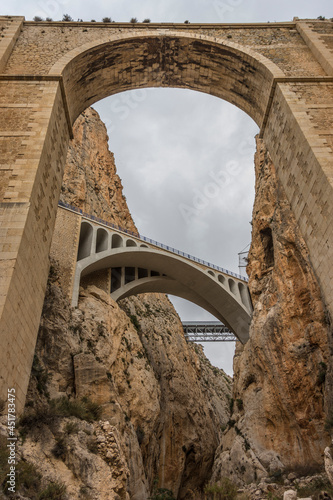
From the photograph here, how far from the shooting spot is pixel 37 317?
7.44 m

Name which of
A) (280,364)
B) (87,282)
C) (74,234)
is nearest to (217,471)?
(280,364)

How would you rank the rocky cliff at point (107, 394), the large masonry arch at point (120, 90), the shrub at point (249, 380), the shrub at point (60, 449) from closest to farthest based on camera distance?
the shrub at point (60, 449), the rocky cliff at point (107, 394), the large masonry arch at point (120, 90), the shrub at point (249, 380)

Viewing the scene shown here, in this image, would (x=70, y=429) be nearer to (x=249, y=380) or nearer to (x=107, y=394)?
(x=107, y=394)

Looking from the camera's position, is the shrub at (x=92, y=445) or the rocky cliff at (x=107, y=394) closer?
the rocky cliff at (x=107, y=394)

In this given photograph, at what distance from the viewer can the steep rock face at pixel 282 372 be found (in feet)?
42.5

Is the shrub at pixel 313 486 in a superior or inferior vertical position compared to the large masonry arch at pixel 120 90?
inferior

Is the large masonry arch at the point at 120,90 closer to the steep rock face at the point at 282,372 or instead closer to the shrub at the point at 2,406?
the shrub at the point at 2,406

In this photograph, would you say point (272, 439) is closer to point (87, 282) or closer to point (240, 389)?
point (240, 389)

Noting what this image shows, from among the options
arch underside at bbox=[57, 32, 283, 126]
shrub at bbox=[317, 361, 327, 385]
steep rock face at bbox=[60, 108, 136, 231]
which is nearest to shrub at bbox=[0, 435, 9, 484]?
arch underside at bbox=[57, 32, 283, 126]

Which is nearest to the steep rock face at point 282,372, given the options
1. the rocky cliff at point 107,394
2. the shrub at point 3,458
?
the rocky cliff at point 107,394

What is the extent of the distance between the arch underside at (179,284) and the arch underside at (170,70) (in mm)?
9208

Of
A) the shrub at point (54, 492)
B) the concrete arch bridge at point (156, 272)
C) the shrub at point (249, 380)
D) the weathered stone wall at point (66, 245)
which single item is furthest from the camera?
the concrete arch bridge at point (156, 272)

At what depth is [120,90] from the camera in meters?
12.0

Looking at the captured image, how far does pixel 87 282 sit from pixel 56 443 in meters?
13.3
